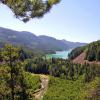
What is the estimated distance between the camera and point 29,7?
1952cm

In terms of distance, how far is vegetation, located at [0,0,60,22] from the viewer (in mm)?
19141

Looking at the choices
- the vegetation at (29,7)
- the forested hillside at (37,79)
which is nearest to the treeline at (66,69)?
the forested hillside at (37,79)

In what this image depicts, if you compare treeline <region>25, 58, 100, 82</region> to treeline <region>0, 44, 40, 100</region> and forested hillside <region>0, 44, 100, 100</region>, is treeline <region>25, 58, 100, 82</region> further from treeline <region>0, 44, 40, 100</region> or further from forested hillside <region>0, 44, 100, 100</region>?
treeline <region>0, 44, 40, 100</region>

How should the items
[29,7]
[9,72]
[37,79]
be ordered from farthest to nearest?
[37,79]
[9,72]
[29,7]

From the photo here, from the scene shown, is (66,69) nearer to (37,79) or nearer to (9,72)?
(37,79)

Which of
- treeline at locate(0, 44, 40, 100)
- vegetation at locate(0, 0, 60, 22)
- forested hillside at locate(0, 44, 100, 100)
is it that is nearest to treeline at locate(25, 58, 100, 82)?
forested hillside at locate(0, 44, 100, 100)

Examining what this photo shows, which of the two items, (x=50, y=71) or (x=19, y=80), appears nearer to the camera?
(x=19, y=80)

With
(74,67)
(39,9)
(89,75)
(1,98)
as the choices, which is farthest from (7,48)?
(74,67)

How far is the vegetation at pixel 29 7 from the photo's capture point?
19.1 metres

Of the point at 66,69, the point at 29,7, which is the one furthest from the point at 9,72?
the point at 66,69

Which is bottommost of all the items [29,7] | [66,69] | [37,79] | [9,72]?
[37,79]

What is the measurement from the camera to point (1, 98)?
161 feet

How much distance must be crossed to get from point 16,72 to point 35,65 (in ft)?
449

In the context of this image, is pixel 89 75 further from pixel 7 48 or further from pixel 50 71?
pixel 7 48
